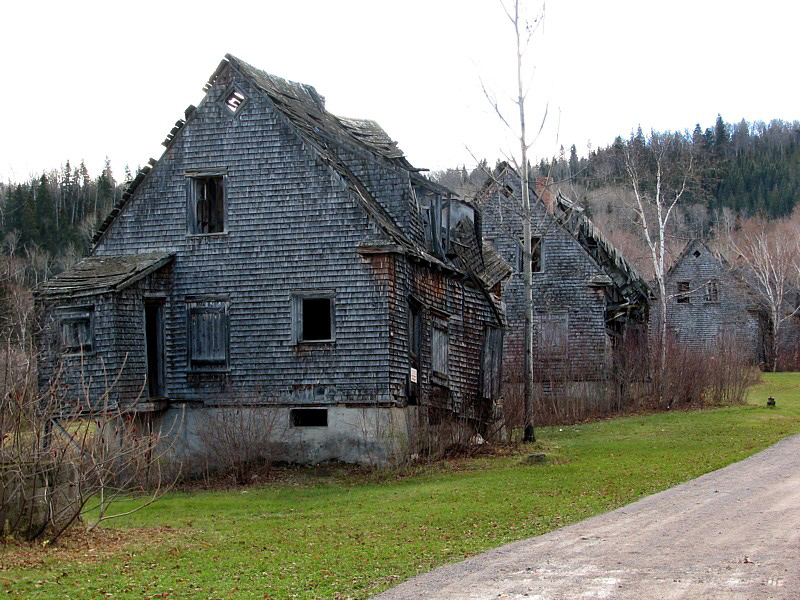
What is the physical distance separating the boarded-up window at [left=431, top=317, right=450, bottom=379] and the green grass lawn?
2.92 m

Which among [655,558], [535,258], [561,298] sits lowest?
[655,558]

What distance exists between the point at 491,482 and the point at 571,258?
67.3ft

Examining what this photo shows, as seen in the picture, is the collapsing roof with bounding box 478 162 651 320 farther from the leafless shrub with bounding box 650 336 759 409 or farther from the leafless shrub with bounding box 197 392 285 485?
the leafless shrub with bounding box 197 392 285 485

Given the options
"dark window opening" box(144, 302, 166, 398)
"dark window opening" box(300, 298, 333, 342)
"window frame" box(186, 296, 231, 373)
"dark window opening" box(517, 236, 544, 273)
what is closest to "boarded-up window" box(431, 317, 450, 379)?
"dark window opening" box(300, 298, 333, 342)

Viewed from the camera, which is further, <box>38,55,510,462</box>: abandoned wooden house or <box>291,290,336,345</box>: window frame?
<box>291,290,336,345</box>: window frame

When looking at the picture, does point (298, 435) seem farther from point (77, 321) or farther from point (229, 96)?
point (229, 96)

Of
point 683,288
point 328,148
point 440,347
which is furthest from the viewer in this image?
point 683,288

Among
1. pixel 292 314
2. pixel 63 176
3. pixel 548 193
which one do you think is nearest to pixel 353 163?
pixel 292 314

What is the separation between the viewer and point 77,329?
24547 millimetres

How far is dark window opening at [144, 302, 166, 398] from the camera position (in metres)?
25.7

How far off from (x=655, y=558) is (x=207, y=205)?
17.2 meters

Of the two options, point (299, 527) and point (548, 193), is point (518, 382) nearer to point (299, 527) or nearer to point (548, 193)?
point (548, 193)

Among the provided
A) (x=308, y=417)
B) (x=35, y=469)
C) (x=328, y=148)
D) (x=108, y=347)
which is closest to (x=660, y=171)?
(x=328, y=148)

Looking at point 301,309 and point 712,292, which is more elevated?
point 712,292
